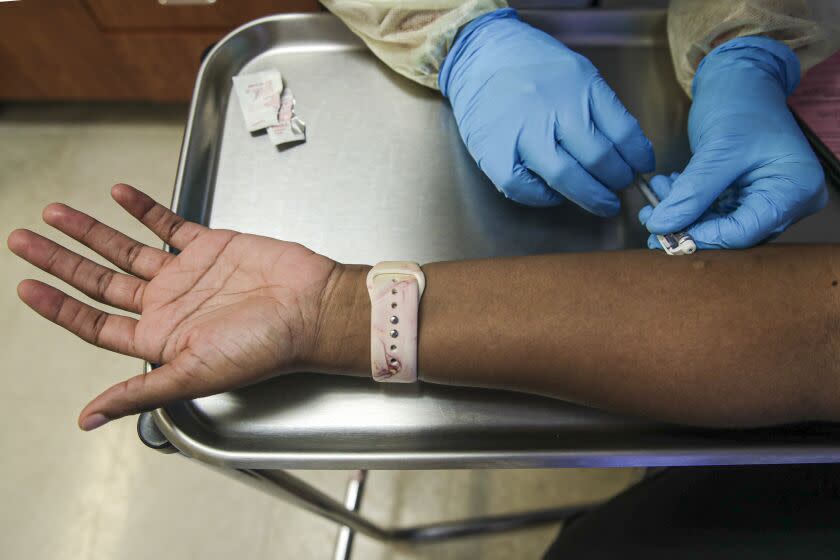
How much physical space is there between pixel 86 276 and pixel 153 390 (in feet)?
0.72

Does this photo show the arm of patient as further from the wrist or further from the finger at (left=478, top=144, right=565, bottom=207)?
the finger at (left=478, top=144, right=565, bottom=207)

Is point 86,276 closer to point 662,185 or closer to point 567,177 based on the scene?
point 567,177

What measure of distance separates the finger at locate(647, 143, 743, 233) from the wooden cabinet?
89 cm

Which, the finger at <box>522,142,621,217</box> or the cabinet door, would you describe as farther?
the cabinet door

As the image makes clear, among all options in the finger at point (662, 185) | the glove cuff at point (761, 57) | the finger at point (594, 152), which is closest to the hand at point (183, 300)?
the finger at point (594, 152)

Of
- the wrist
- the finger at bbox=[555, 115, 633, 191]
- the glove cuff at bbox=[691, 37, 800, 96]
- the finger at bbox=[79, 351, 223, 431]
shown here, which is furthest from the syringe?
the finger at bbox=[79, 351, 223, 431]

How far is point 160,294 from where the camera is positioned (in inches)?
30.3

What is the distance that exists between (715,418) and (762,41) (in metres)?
0.58

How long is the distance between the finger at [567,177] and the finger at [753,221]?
5.1 inches

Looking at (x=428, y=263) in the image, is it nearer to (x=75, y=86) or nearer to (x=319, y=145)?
(x=319, y=145)

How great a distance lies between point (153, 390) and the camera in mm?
691

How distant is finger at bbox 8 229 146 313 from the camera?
0.77 m

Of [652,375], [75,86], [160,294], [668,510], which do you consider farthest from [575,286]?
[75,86]

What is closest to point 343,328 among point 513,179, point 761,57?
point 513,179
